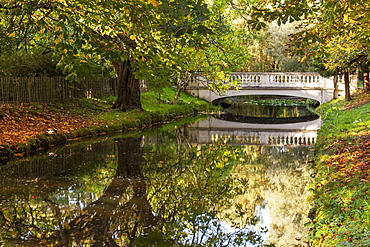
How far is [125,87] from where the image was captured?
2650 cm

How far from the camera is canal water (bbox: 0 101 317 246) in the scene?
7199mm

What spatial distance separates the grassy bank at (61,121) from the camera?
620 inches

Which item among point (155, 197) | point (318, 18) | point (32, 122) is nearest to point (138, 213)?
point (155, 197)

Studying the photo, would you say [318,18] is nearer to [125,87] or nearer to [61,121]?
[61,121]

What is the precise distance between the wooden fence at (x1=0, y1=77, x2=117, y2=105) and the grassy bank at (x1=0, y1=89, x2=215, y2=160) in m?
0.49

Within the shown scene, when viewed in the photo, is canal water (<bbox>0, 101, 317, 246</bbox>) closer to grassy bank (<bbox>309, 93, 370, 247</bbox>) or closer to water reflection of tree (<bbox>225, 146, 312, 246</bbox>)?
water reflection of tree (<bbox>225, 146, 312, 246</bbox>)

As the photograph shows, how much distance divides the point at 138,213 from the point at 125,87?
1862 centimetres

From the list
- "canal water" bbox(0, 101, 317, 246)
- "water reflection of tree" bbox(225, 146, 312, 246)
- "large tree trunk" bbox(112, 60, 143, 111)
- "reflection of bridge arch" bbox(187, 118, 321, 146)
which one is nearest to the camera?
"canal water" bbox(0, 101, 317, 246)

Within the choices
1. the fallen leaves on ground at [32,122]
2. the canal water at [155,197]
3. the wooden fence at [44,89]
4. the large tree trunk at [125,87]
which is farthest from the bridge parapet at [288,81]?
Result: the canal water at [155,197]

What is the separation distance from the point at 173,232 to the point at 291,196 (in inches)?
131

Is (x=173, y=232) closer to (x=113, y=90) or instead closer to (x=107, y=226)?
(x=107, y=226)

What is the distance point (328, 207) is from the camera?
745 cm

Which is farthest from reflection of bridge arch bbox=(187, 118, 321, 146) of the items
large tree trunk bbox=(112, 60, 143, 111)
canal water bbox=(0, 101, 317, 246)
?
large tree trunk bbox=(112, 60, 143, 111)

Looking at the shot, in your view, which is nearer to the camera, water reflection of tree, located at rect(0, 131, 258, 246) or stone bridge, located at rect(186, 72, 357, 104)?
water reflection of tree, located at rect(0, 131, 258, 246)
